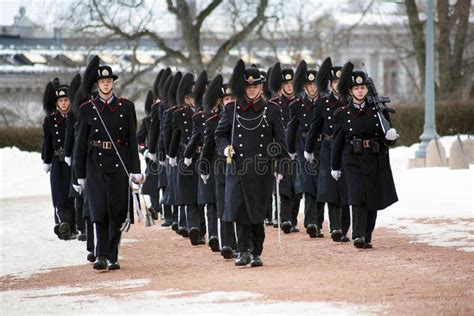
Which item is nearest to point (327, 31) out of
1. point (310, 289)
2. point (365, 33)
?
point (365, 33)

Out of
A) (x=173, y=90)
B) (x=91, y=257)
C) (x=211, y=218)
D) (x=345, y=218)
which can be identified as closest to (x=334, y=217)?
(x=345, y=218)

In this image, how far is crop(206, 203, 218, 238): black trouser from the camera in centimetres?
1670

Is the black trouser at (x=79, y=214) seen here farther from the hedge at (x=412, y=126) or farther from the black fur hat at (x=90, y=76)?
the hedge at (x=412, y=126)

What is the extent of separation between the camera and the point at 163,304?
1182cm

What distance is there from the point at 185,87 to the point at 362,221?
12.0 feet

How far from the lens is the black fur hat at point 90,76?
1522cm

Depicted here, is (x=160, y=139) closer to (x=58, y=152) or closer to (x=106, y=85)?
(x=58, y=152)

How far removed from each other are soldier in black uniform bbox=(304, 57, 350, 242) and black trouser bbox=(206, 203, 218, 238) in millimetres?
1512

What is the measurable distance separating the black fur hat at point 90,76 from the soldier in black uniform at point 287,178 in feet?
12.3

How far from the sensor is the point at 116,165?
1506 cm

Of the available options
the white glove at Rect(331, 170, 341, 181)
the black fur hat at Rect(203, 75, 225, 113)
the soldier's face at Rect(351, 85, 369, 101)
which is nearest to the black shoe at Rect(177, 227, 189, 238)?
the black fur hat at Rect(203, 75, 225, 113)

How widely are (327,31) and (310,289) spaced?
212 feet

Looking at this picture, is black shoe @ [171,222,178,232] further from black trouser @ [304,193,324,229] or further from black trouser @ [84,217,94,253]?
black trouser @ [84,217,94,253]

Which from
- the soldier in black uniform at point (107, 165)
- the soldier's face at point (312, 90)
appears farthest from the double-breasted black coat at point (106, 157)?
the soldier's face at point (312, 90)
